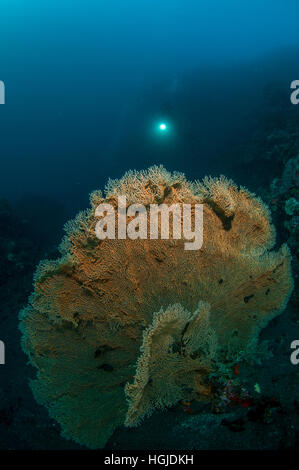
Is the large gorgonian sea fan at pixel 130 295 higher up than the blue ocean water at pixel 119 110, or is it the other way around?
the blue ocean water at pixel 119 110

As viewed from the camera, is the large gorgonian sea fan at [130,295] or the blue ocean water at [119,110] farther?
the blue ocean water at [119,110]

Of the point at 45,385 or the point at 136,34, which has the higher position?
the point at 136,34

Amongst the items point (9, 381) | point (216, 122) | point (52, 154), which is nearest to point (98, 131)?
point (52, 154)

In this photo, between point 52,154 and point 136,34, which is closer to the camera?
point 52,154

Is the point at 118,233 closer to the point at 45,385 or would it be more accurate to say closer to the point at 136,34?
the point at 45,385

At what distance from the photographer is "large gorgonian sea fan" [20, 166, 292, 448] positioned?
3.33m

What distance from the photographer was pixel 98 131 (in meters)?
47.8

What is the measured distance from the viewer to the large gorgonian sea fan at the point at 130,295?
333 centimetres

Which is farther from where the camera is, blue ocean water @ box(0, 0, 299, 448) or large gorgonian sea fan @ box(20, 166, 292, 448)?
blue ocean water @ box(0, 0, 299, 448)

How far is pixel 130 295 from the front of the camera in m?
3.55

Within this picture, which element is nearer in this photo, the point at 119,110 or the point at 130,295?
the point at 130,295

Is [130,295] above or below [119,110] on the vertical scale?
below

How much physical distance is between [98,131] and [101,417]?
163 ft

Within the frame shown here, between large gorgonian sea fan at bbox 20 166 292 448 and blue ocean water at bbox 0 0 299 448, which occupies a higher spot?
blue ocean water at bbox 0 0 299 448
